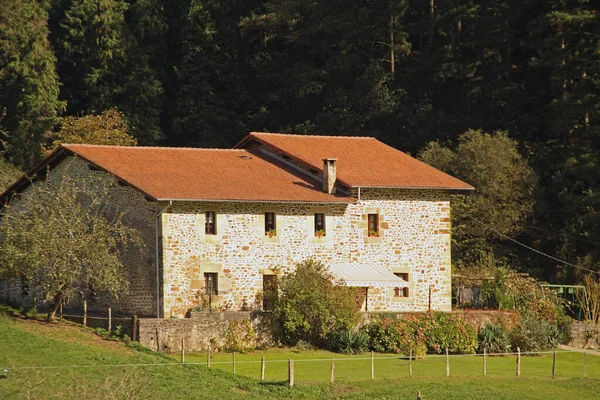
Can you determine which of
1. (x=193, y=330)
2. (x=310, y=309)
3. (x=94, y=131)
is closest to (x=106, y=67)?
(x=94, y=131)

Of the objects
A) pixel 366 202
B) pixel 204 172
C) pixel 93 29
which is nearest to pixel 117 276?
pixel 204 172

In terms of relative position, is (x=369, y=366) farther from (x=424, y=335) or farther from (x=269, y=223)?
(x=269, y=223)

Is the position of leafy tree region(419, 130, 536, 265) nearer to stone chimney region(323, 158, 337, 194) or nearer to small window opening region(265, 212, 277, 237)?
stone chimney region(323, 158, 337, 194)

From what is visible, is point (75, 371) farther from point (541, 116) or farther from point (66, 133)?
point (541, 116)

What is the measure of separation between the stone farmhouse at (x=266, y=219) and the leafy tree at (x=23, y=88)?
48.3 ft

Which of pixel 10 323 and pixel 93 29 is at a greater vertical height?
pixel 93 29

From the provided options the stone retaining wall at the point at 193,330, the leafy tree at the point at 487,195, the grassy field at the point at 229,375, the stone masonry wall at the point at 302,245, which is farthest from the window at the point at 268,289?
the leafy tree at the point at 487,195

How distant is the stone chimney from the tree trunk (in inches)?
390

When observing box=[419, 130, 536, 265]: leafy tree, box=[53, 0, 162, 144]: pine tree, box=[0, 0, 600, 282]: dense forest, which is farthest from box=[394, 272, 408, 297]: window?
box=[53, 0, 162, 144]: pine tree

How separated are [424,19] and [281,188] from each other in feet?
92.4

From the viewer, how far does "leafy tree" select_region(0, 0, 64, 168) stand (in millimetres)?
60000

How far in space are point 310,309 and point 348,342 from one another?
1.55 m

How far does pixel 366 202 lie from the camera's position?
44281 millimetres

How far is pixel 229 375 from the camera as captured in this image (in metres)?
34.2
